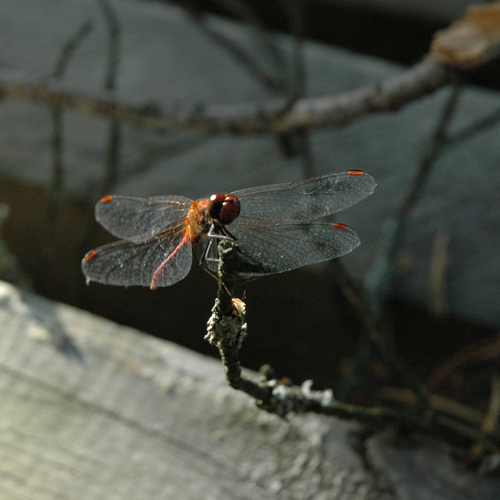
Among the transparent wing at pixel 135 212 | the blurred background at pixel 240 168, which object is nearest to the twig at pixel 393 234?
the blurred background at pixel 240 168

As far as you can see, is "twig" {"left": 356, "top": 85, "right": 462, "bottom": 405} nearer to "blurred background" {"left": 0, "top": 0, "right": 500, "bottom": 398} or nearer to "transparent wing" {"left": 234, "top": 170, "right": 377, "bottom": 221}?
"blurred background" {"left": 0, "top": 0, "right": 500, "bottom": 398}

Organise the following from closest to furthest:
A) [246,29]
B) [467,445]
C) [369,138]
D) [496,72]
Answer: [467,445], [369,138], [246,29], [496,72]

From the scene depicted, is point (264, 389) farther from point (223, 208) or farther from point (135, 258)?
point (135, 258)

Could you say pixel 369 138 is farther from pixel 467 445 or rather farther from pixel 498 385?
pixel 467 445

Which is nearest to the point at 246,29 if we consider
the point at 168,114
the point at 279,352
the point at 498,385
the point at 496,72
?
the point at 168,114

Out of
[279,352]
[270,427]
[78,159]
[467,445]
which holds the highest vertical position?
[270,427]
